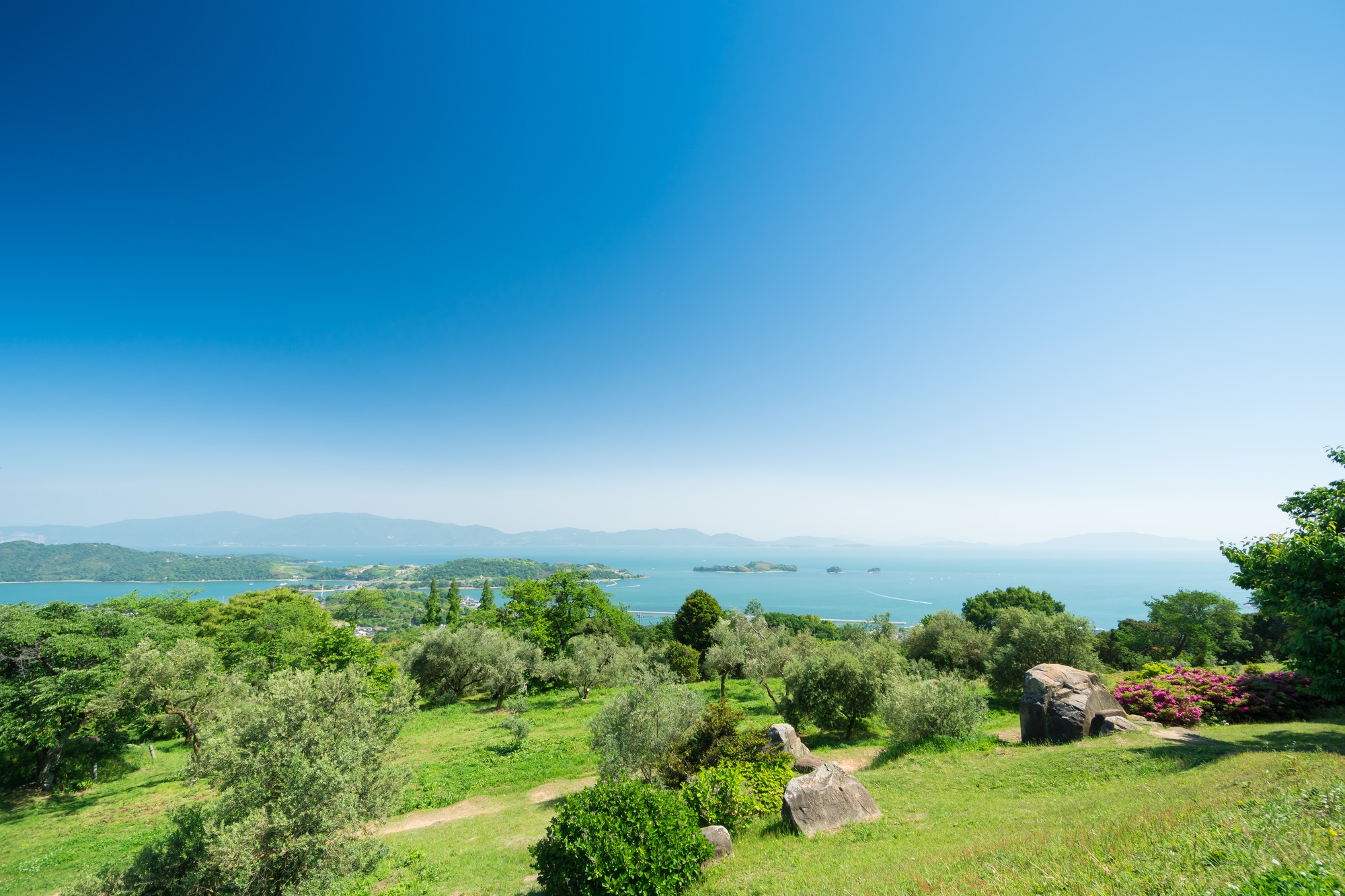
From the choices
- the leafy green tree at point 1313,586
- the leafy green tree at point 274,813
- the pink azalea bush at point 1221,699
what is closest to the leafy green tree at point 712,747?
the leafy green tree at point 274,813

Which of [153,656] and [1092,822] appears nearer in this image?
[1092,822]

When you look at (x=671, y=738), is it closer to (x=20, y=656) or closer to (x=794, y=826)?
(x=794, y=826)

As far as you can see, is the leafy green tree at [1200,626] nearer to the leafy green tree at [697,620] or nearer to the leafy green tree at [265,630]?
the leafy green tree at [697,620]

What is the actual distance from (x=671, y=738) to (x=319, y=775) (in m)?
8.95

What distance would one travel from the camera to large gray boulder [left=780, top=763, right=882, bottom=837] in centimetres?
1027

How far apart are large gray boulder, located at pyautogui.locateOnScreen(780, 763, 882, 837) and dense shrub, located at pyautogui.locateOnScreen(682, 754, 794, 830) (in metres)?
0.60

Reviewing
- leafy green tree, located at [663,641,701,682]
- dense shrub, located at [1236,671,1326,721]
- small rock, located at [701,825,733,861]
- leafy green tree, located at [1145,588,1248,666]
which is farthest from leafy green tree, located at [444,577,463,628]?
leafy green tree, located at [1145,588,1248,666]

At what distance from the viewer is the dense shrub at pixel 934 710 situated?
16.4 m

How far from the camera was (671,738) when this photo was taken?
46.6ft

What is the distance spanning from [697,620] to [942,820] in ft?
114

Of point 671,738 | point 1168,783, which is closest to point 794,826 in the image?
point 671,738

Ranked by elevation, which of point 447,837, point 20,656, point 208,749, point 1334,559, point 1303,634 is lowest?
point 447,837

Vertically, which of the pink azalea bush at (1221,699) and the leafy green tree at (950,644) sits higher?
the pink azalea bush at (1221,699)

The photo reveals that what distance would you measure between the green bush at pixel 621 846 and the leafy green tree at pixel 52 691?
21848mm
